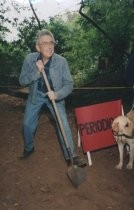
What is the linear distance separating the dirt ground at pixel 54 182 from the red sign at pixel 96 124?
1.27 feet

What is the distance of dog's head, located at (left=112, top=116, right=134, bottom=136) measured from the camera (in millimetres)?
6094

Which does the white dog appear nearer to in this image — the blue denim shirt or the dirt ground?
the dirt ground

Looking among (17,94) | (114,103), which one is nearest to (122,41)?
(17,94)

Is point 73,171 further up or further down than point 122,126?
further down

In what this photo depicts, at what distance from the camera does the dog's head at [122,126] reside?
609cm

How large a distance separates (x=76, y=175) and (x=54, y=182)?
1.52 ft

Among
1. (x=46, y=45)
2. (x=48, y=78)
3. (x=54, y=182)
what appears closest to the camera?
(x=46, y=45)

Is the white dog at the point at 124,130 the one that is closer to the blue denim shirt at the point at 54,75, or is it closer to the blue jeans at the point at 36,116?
the blue jeans at the point at 36,116

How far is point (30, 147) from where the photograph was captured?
6.98 meters

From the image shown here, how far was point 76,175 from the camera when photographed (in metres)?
5.84

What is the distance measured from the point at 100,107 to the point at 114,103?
0.32 m

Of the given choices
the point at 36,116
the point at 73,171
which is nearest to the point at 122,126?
the point at 73,171

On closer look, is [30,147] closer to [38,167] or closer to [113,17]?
[38,167]

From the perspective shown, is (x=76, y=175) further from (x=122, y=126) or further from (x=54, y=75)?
(x=54, y=75)
